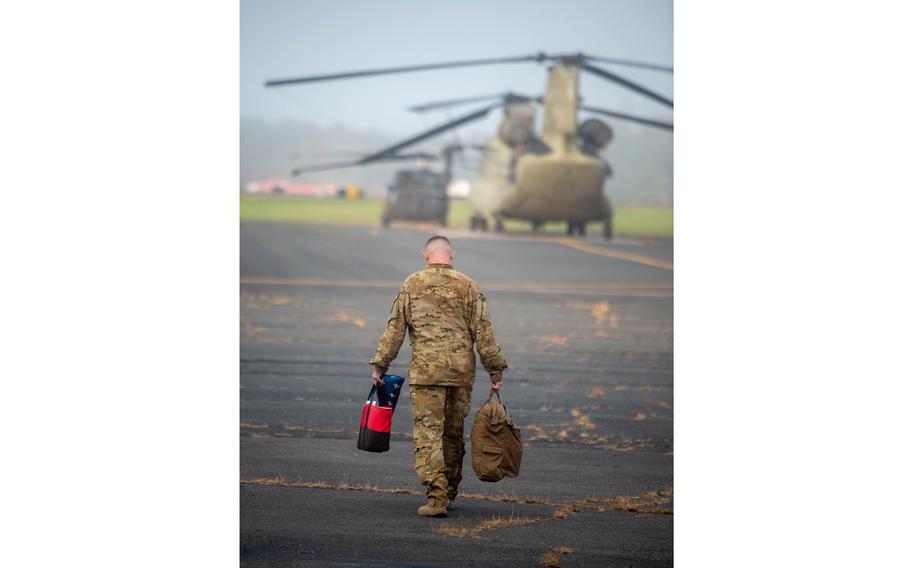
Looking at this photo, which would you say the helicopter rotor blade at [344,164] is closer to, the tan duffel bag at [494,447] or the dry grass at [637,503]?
the dry grass at [637,503]

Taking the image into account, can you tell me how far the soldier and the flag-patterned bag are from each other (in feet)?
0.35

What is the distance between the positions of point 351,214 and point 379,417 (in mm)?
14777

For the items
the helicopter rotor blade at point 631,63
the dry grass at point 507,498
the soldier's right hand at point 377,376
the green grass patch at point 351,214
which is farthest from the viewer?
the green grass patch at point 351,214

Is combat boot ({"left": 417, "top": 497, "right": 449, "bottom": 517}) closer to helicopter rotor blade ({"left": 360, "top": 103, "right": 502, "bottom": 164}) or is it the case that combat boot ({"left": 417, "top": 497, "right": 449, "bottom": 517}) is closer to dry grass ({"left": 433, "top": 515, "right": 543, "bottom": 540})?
dry grass ({"left": 433, "top": 515, "right": 543, "bottom": 540})

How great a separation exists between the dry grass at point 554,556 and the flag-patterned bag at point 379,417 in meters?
1.12

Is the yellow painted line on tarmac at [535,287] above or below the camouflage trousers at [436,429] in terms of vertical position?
above

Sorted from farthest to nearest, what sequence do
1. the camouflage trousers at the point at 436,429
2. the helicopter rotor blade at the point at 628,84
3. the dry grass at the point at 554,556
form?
the helicopter rotor blade at the point at 628,84 → the camouflage trousers at the point at 436,429 → the dry grass at the point at 554,556

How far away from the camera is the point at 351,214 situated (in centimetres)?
2086

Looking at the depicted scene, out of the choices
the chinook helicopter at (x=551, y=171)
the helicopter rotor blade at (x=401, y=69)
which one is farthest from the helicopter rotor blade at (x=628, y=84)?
the chinook helicopter at (x=551, y=171)

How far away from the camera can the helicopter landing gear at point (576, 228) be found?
2210 centimetres

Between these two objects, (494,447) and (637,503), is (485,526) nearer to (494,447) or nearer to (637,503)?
(494,447)

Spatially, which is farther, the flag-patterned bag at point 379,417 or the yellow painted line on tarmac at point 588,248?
the yellow painted line on tarmac at point 588,248

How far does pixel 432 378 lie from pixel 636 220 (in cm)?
1368
